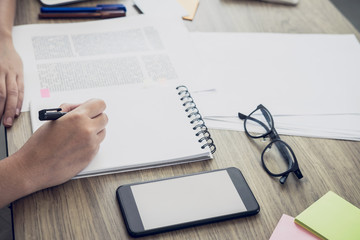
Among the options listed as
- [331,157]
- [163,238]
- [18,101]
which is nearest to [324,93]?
[331,157]

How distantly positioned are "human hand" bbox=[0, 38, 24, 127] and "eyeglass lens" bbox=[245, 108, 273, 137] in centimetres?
48

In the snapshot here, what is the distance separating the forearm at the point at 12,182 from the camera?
2.35 ft

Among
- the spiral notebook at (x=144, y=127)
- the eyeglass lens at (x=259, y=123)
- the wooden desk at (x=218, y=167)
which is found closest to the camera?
the wooden desk at (x=218, y=167)

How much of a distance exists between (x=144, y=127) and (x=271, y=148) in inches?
10.6

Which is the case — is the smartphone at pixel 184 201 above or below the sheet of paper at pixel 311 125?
below

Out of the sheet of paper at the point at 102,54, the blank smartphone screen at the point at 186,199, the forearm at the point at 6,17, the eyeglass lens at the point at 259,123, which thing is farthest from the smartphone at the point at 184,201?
the forearm at the point at 6,17

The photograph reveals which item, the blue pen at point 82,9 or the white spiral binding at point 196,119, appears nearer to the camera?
the white spiral binding at point 196,119

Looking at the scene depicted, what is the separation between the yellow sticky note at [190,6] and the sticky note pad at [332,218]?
62 cm

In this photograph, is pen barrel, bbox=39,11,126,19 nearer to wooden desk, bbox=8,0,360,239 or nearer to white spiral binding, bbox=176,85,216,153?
wooden desk, bbox=8,0,360,239

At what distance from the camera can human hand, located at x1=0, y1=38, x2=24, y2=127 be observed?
0.86m

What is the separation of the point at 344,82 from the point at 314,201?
1.33ft

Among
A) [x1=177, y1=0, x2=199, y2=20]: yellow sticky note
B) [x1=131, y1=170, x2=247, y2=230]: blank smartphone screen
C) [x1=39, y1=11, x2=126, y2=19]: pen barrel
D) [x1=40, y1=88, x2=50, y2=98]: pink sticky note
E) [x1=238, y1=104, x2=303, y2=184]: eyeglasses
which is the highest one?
[x1=177, y1=0, x2=199, y2=20]: yellow sticky note

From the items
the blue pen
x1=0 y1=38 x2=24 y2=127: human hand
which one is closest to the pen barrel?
the blue pen

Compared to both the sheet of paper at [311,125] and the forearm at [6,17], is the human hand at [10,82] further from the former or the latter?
the sheet of paper at [311,125]
